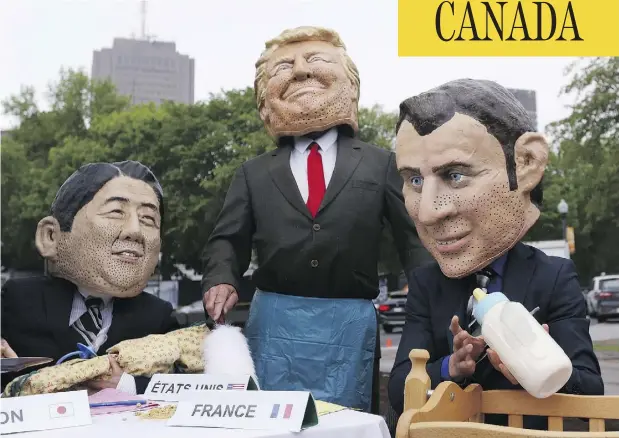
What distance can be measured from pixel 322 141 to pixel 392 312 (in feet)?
34.5

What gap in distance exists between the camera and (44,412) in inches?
66.4

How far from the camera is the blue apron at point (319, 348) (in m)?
2.52

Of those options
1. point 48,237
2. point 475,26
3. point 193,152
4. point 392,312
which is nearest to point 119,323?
point 48,237

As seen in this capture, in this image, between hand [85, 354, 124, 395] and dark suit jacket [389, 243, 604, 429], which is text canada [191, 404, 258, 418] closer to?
dark suit jacket [389, 243, 604, 429]

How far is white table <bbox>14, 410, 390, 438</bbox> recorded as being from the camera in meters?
1.56

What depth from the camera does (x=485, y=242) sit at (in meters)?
2.20

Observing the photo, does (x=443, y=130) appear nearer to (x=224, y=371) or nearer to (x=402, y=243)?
(x=402, y=243)

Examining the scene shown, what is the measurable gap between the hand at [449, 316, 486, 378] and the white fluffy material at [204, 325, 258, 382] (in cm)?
70

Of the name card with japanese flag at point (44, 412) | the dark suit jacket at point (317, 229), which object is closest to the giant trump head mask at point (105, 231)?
the dark suit jacket at point (317, 229)

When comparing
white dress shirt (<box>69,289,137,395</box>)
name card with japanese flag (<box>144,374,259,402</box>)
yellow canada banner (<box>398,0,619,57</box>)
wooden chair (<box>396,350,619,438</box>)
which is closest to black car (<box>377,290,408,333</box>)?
yellow canada banner (<box>398,0,619,57</box>)

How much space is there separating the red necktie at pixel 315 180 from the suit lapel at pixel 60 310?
37.1 inches

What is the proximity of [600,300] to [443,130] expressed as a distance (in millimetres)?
12219

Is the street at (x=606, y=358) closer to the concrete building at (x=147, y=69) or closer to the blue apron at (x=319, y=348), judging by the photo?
the blue apron at (x=319, y=348)

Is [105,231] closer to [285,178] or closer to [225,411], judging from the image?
[285,178]
